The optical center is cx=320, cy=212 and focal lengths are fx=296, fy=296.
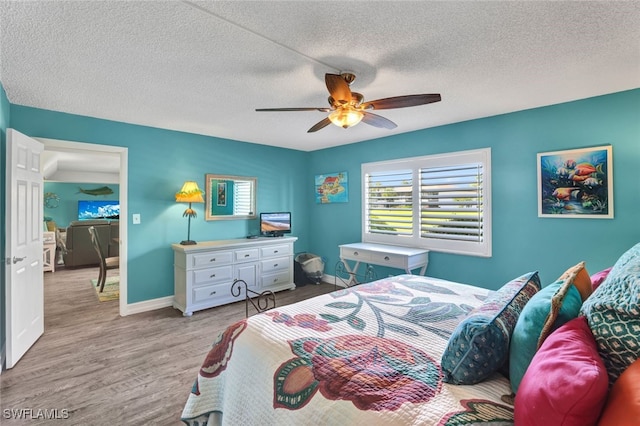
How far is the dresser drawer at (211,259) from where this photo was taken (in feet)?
12.2

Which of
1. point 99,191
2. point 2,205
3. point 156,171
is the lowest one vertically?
point 2,205

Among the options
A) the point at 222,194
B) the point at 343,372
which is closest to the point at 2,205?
the point at 222,194

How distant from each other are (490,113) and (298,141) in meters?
2.67

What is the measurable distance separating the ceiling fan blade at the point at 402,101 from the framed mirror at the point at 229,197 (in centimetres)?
297

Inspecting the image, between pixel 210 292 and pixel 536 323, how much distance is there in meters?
3.59

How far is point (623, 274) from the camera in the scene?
3.31ft

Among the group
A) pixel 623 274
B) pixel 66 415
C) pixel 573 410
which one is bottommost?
pixel 66 415

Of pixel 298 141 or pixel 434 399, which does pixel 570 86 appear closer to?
pixel 434 399

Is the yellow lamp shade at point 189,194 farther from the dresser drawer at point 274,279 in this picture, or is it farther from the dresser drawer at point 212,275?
the dresser drawer at point 274,279

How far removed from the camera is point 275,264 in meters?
4.54

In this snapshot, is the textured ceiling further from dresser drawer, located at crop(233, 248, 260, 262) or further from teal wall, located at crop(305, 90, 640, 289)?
dresser drawer, located at crop(233, 248, 260, 262)

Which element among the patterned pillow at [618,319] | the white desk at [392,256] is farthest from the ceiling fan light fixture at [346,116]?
the white desk at [392,256]

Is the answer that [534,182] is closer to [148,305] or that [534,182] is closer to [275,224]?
[275,224]

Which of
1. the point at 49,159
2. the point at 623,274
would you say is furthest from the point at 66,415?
the point at 49,159
